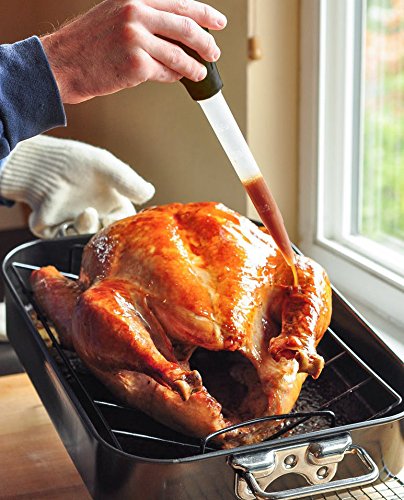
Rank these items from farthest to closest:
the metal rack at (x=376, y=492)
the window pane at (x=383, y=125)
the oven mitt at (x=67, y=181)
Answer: the window pane at (x=383, y=125) < the oven mitt at (x=67, y=181) < the metal rack at (x=376, y=492)

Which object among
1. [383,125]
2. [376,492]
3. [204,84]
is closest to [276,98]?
[383,125]

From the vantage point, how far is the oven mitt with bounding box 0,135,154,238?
4.67 feet

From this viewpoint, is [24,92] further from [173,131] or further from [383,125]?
[383,125]

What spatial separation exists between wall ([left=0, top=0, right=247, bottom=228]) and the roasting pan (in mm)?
422

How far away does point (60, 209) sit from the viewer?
57.1 inches

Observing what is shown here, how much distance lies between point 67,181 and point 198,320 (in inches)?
23.7

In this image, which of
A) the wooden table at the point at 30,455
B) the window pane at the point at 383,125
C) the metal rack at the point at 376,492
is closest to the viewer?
the metal rack at the point at 376,492

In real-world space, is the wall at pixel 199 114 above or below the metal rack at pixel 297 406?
above

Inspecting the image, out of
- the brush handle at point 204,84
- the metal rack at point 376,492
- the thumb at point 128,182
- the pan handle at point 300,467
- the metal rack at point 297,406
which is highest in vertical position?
the brush handle at point 204,84

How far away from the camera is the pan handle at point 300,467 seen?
0.74 metres

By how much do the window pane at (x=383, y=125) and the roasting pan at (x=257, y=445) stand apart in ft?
2.30

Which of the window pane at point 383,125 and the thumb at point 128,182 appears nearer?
the thumb at point 128,182

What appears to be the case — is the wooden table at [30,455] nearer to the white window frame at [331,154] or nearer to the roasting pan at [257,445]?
the roasting pan at [257,445]

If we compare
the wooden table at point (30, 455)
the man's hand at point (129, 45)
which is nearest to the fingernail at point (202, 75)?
the man's hand at point (129, 45)
